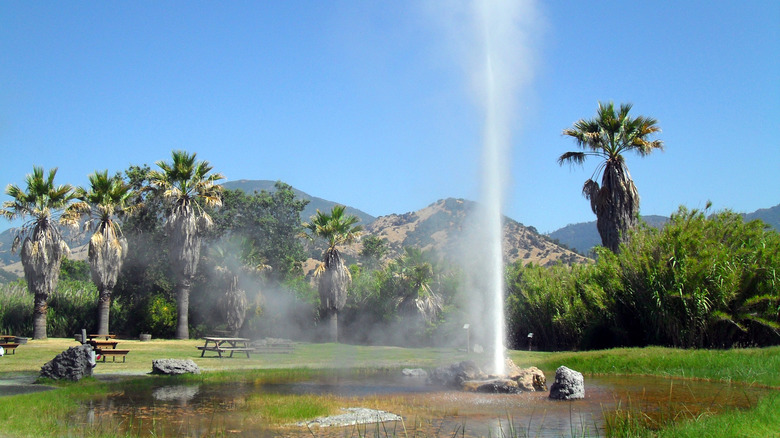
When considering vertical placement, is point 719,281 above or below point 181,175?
below

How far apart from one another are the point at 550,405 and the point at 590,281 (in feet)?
52.6

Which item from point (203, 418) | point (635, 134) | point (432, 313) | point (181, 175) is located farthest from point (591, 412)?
point (181, 175)

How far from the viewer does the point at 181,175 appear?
38688 mm

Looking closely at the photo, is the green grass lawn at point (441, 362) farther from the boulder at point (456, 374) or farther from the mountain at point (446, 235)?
the mountain at point (446, 235)

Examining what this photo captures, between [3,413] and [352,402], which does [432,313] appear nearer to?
[352,402]

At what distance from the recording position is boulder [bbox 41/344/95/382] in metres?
14.9

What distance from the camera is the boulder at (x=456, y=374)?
15.7 metres

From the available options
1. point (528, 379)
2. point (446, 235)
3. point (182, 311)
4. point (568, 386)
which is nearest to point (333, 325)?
point (182, 311)

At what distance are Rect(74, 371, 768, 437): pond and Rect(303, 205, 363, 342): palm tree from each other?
22.8 m

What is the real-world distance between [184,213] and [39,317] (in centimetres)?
1010

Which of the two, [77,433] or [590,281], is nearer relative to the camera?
[77,433]

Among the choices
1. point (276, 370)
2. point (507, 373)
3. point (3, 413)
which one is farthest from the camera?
point (276, 370)

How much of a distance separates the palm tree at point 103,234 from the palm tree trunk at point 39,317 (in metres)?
2.90

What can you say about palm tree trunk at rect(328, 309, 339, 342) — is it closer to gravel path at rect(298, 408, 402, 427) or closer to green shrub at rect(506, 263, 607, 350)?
green shrub at rect(506, 263, 607, 350)
